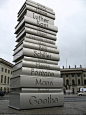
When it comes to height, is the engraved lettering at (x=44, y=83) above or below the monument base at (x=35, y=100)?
above

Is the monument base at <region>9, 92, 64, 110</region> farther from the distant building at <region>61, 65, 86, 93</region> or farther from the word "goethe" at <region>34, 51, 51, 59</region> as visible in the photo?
the distant building at <region>61, 65, 86, 93</region>

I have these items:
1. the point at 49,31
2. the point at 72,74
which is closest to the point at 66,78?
the point at 72,74

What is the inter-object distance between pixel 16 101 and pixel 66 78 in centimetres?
7104

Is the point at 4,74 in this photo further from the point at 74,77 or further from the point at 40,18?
the point at 74,77

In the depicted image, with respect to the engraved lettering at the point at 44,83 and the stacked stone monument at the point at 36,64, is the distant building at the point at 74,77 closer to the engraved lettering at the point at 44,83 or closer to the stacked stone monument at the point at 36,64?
the stacked stone monument at the point at 36,64

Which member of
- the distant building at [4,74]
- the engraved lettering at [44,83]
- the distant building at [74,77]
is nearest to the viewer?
the engraved lettering at [44,83]

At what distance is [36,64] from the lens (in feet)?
26.5

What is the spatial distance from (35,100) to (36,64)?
2.08 metres

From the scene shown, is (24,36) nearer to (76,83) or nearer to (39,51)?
(39,51)

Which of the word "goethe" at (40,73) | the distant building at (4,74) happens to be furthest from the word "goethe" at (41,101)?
the distant building at (4,74)

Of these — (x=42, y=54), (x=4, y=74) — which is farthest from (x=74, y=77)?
(x=42, y=54)

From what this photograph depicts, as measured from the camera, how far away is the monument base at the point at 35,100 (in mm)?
6957

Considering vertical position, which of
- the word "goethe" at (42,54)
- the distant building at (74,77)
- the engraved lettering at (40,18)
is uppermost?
the engraved lettering at (40,18)

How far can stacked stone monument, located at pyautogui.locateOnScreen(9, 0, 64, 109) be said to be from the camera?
7.33m
